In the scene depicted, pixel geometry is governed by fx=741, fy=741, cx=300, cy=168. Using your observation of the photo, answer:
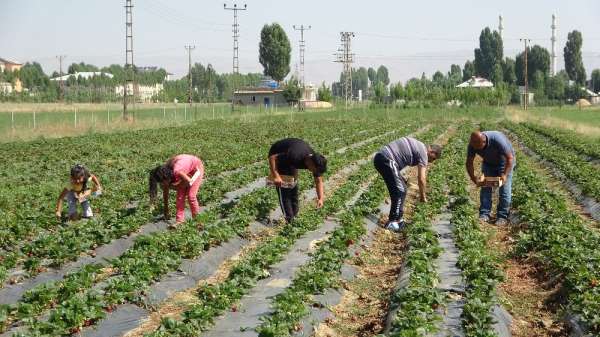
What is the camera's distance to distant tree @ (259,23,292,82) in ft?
364

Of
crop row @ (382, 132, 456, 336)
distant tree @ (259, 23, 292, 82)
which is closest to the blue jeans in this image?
crop row @ (382, 132, 456, 336)

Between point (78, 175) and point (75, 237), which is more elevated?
point (78, 175)

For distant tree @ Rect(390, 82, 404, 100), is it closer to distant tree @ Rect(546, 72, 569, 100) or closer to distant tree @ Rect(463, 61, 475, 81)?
distant tree @ Rect(546, 72, 569, 100)

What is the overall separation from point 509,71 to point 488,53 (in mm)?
9142

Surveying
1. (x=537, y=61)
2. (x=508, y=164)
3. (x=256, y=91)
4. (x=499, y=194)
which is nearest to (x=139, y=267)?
(x=508, y=164)

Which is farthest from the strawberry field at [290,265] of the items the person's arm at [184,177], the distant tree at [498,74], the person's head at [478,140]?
the distant tree at [498,74]

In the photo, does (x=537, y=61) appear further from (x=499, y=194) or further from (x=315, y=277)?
(x=315, y=277)

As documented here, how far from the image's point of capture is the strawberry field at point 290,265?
6.82 metres

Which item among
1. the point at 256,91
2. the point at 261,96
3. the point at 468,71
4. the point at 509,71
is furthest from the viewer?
the point at 468,71

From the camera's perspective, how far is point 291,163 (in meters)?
11.5

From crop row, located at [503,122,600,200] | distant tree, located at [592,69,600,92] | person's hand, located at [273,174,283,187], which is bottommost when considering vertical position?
crop row, located at [503,122,600,200]

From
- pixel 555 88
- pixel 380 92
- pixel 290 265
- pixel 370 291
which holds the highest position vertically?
pixel 555 88

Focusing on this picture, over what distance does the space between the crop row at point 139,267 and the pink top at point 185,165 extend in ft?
2.39

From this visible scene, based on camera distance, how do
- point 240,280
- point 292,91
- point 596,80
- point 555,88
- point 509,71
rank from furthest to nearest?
point 596,80 → point 509,71 → point 555,88 → point 292,91 → point 240,280
